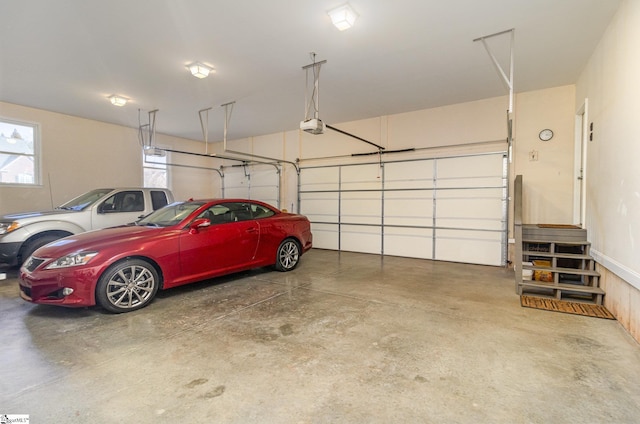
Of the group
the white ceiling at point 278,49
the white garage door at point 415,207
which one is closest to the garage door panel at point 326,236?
the white garage door at point 415,207

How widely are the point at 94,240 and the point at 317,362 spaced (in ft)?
9.61

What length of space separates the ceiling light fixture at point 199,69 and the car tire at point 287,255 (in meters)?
2.97

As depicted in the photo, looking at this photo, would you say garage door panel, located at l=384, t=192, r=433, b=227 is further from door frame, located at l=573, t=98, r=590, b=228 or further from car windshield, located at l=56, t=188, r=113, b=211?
car windshield, located at l=56, t=188, r=113, b=211

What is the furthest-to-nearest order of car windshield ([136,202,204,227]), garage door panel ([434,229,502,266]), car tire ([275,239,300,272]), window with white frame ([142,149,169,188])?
window with white frame ([142,149,169,188])
garage door panel ([434,229,502,266])
car tire ([275,239,300,272])
car windshield ([136,202,204,227])

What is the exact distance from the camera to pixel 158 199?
242 inches

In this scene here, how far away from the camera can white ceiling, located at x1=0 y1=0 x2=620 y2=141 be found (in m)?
3.27

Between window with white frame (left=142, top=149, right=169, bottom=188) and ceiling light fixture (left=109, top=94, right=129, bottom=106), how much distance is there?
2568 mm

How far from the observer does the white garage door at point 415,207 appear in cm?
623

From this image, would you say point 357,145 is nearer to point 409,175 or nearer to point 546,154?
point 409,175

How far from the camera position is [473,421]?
174cm

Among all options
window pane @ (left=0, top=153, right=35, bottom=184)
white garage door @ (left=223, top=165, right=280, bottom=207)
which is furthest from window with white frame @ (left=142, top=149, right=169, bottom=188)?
window pane @ (left=0, top=153, right=35, bottom=184)

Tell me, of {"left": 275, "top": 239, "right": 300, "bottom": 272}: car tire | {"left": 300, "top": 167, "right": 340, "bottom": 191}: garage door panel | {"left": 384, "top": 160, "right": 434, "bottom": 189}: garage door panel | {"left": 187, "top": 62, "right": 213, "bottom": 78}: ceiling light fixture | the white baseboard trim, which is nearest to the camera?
the white baseboard trim

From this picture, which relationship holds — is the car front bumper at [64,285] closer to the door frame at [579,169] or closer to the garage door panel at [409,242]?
the garage door panel at [409,242]

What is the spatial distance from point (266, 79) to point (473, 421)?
16.9ft
